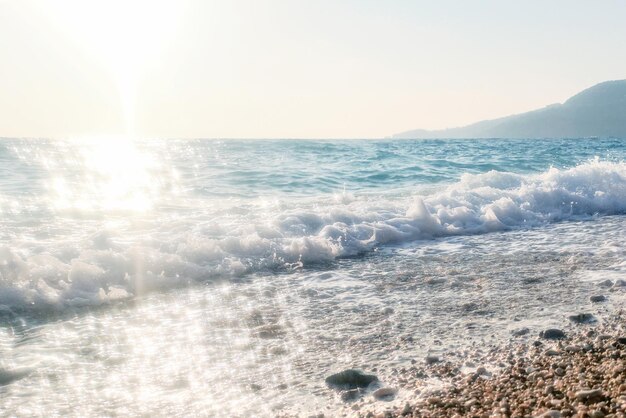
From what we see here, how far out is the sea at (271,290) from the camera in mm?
3539

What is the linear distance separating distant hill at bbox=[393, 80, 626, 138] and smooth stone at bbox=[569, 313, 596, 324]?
128 m

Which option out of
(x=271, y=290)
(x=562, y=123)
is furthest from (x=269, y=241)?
(x=562, y=123)

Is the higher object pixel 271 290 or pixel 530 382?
pixel 271 290

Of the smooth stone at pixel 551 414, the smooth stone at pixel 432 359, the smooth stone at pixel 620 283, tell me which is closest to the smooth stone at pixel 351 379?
the smooth stone at pixel 432 359

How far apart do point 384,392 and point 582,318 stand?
211cm

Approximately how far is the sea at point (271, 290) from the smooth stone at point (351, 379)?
0.07 metres

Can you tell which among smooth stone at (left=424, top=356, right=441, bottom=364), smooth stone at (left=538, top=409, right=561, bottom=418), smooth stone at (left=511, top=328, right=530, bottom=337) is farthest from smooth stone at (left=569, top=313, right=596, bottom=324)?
smooth stone at (left=538, top=409, right=561, bottom=418)

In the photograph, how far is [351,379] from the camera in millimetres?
3453

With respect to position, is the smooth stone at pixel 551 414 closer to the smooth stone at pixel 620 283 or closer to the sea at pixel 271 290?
the sea at pixel 271 290

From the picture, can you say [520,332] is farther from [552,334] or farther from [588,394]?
[588,394]

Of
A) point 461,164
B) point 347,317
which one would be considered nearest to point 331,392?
point 347,317

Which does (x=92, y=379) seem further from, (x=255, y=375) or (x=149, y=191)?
(x=149, y=191)

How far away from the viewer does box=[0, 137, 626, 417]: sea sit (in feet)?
11.6

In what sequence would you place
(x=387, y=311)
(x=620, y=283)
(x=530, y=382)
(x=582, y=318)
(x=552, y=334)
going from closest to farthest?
(x=530, y=382) < (x=552, y=334) < (x=582, y=318) < (x=387, y=311) < (x=620, y=283)
